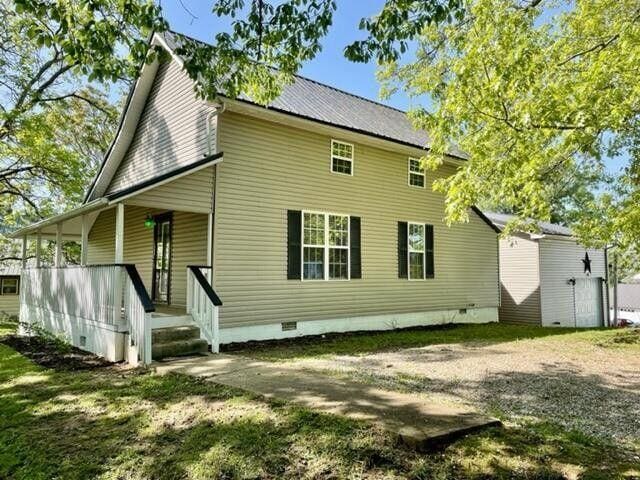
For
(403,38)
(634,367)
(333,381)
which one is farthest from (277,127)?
(634,367)

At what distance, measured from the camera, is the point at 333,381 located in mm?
5605

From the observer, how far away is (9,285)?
2412 cm

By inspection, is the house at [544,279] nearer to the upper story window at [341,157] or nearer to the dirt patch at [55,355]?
the upper story window at [341,157]

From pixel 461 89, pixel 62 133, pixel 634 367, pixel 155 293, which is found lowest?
pixel 634 367

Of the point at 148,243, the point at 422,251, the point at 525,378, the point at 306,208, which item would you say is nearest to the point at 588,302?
the point at 422,251

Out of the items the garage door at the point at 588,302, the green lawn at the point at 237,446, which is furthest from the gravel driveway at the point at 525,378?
the garage door at the point at 588,302

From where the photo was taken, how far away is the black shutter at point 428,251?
1338cm

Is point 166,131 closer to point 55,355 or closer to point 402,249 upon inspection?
point 55,355

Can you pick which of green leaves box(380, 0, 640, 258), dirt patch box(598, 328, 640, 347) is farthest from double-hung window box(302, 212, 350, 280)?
dirt patch box(598, 328, 640, 347)

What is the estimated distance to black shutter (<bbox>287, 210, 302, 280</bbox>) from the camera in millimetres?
10258

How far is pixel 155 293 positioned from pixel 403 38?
8192 mm

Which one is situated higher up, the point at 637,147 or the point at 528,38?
the point at 528,38

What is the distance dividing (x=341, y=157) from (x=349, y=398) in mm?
7796

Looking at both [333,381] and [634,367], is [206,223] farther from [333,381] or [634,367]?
[634,367]
